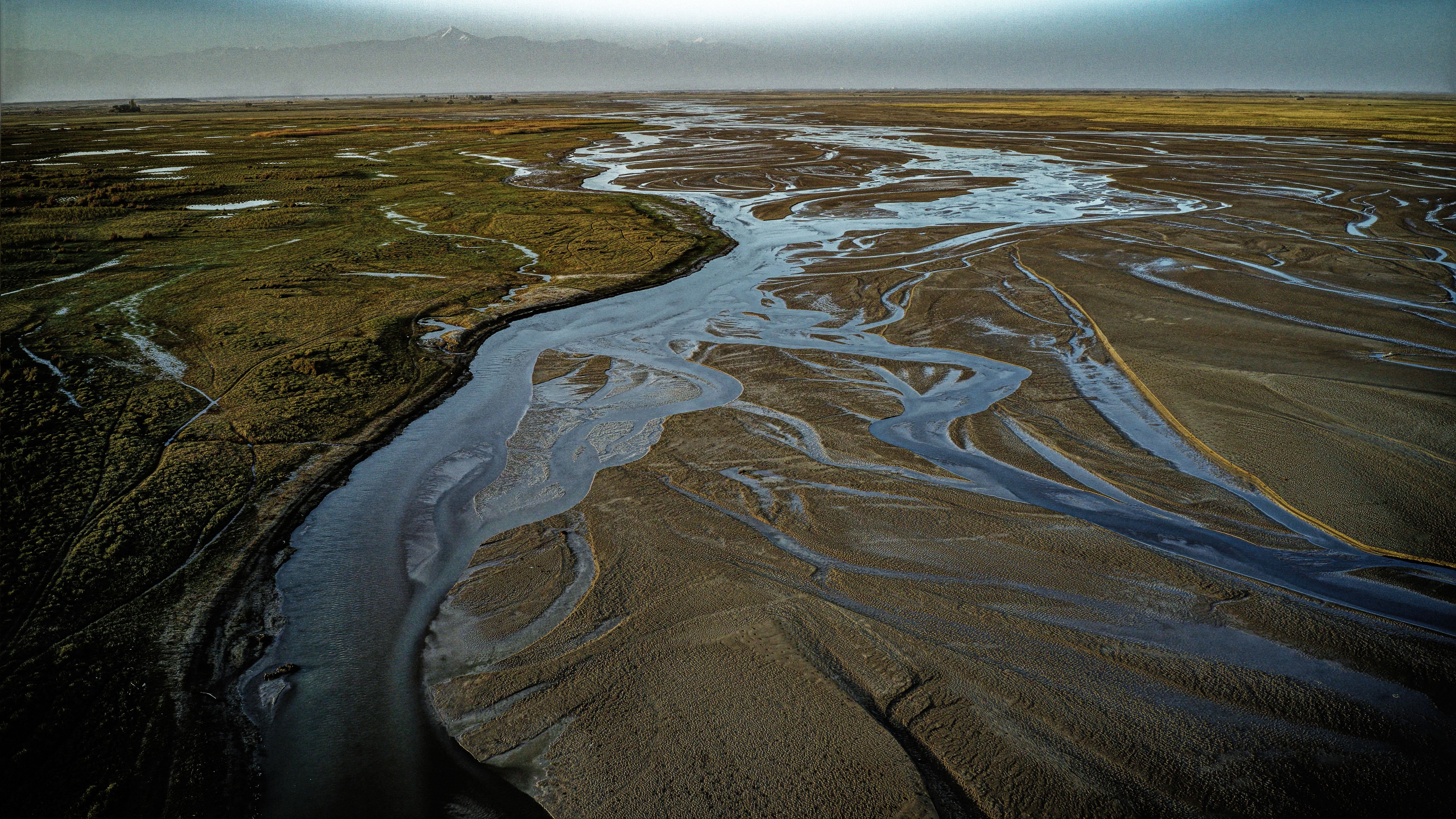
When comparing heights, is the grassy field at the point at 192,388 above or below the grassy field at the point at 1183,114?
below

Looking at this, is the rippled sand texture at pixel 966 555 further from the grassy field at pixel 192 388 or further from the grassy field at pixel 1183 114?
the grassy field at pixel 1183 114

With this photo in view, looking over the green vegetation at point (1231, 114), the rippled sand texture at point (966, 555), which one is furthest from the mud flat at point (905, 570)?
the green vegetation at point (1231, 114)

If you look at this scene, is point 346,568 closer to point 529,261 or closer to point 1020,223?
point 529,261

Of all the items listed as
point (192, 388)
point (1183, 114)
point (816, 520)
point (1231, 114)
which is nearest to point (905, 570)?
point (816, 520)

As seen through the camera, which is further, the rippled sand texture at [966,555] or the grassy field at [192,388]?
the grassy field at [192,388]

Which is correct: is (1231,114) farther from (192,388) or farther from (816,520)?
(192,388)

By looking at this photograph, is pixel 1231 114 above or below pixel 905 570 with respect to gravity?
above

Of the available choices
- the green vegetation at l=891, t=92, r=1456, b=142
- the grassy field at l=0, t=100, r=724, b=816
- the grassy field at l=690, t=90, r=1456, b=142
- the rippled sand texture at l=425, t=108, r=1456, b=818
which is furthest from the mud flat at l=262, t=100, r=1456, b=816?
the green vegetation at l=891, t=92, r=1456, b=142
